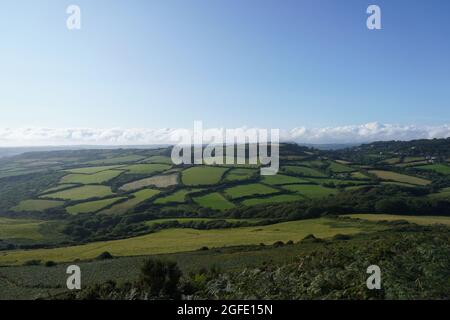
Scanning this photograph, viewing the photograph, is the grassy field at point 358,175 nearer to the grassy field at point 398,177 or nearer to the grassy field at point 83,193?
the grassy field at point 398,177

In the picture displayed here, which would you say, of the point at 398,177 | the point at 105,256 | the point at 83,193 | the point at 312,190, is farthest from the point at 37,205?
the point at 398,177

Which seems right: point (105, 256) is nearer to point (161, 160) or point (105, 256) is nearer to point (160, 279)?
point (160, 279)

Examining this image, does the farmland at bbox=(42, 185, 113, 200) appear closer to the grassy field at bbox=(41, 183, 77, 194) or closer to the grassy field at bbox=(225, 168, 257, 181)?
the grassy field at bbox=(41, 183, 77, 194)

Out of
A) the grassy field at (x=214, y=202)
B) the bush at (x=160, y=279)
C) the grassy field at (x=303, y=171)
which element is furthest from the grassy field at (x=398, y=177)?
the bush at (x=160, y=279)

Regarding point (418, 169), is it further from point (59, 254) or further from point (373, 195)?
point (59, 254)
